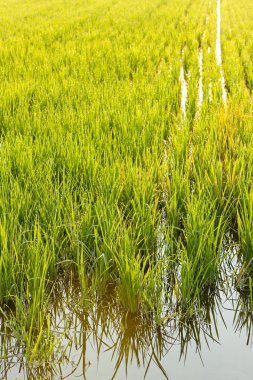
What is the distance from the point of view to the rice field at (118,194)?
199 cm

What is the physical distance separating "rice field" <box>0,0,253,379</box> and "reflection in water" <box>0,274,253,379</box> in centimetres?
1

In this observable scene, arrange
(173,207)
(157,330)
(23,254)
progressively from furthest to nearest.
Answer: (173,207)
(23,254)
(157,330)


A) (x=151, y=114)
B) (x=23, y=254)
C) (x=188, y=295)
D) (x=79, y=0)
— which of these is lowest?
(x=188, y=295)

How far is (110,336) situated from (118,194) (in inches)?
34.1

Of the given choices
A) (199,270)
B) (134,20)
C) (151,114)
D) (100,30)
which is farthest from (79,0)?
(199,270)

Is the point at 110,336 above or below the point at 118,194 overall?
below

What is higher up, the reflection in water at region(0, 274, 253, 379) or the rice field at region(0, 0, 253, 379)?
the rice field at region(0, 0, 253, 379)

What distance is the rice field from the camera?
1.99m

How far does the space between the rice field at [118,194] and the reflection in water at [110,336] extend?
10 mm

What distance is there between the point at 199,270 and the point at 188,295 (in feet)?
0.53

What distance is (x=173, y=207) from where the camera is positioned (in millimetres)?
2631

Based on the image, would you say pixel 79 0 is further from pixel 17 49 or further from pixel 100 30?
pixel 17 49

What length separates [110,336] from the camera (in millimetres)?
1913

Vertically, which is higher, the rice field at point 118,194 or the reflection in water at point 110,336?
the rice field at point 118,194
